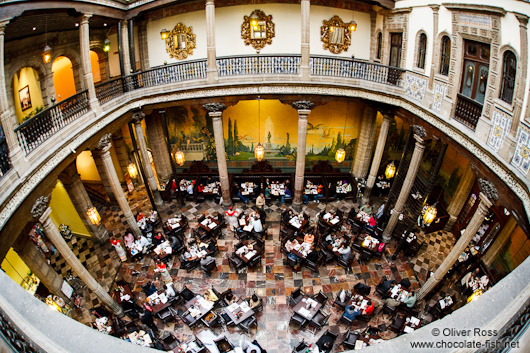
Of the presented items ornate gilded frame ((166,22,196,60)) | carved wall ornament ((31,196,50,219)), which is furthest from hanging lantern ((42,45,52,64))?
ornate gilded frame ((166,22,196,60))

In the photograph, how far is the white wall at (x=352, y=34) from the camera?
12336mm

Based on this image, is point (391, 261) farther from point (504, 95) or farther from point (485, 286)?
point (504, 95)

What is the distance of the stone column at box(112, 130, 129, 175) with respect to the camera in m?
15.2

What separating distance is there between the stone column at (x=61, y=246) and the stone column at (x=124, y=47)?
5.51 metres

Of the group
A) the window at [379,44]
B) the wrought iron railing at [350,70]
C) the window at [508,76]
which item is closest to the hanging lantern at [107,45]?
the wrought iron railing at [350,70]

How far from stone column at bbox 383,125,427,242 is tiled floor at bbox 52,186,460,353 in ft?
3.20

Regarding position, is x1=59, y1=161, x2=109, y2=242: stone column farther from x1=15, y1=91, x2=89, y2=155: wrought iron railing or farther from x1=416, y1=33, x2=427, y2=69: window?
x1=416, y1=33, x2=427, y2=69: window

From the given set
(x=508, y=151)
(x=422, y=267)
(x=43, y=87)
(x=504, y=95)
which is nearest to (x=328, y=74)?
(x=504, y=95)

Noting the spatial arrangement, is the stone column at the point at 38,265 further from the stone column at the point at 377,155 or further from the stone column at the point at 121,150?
the stone column at the point at 377,155

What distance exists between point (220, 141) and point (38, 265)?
690 cm

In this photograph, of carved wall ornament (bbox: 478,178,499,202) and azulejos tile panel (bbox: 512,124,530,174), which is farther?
carved wall ornament (bbox: 478,178,499,202)

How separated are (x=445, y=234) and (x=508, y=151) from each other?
7188 millimetres

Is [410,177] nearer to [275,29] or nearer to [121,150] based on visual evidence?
[275,29]

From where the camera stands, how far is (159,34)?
13008mm
